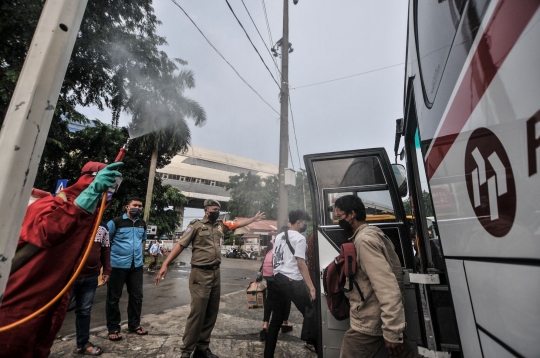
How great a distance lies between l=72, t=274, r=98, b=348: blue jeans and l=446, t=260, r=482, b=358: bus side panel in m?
3.68

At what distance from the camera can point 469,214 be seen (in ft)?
3.12

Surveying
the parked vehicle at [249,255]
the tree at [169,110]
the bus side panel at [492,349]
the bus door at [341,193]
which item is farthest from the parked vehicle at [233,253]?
the bus side panel at [492,349]

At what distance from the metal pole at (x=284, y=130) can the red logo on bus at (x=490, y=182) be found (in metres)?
6.42

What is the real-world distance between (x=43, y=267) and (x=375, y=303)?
78.5 inches

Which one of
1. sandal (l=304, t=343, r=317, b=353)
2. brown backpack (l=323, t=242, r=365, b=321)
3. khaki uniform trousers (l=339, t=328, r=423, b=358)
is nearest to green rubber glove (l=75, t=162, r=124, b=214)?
brown backpack (l=323, t=242, r=365, b=321)

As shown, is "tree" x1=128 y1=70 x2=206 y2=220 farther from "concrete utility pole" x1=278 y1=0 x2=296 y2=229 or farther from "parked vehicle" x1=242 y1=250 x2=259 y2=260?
"parked vehicle" x1=242 y1=250 x2=259 y2=260

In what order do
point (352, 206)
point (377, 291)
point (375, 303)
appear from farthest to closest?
1. point (352, 206)
2. point (375, 303)
3. point (377, 291)

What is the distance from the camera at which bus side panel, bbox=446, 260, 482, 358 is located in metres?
1.07

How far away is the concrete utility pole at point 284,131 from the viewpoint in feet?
24.2

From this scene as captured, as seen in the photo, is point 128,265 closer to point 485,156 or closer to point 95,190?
point 95,190

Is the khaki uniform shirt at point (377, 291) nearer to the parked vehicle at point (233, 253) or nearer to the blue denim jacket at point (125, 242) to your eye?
the blue denim jacket at point (125, 242)

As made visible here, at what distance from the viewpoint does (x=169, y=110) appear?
9.66 metres

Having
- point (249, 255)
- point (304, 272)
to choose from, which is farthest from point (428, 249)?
point (249, 255)

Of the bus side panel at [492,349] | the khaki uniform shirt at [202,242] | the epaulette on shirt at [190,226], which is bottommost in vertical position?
the bus side panel at [492,349]
